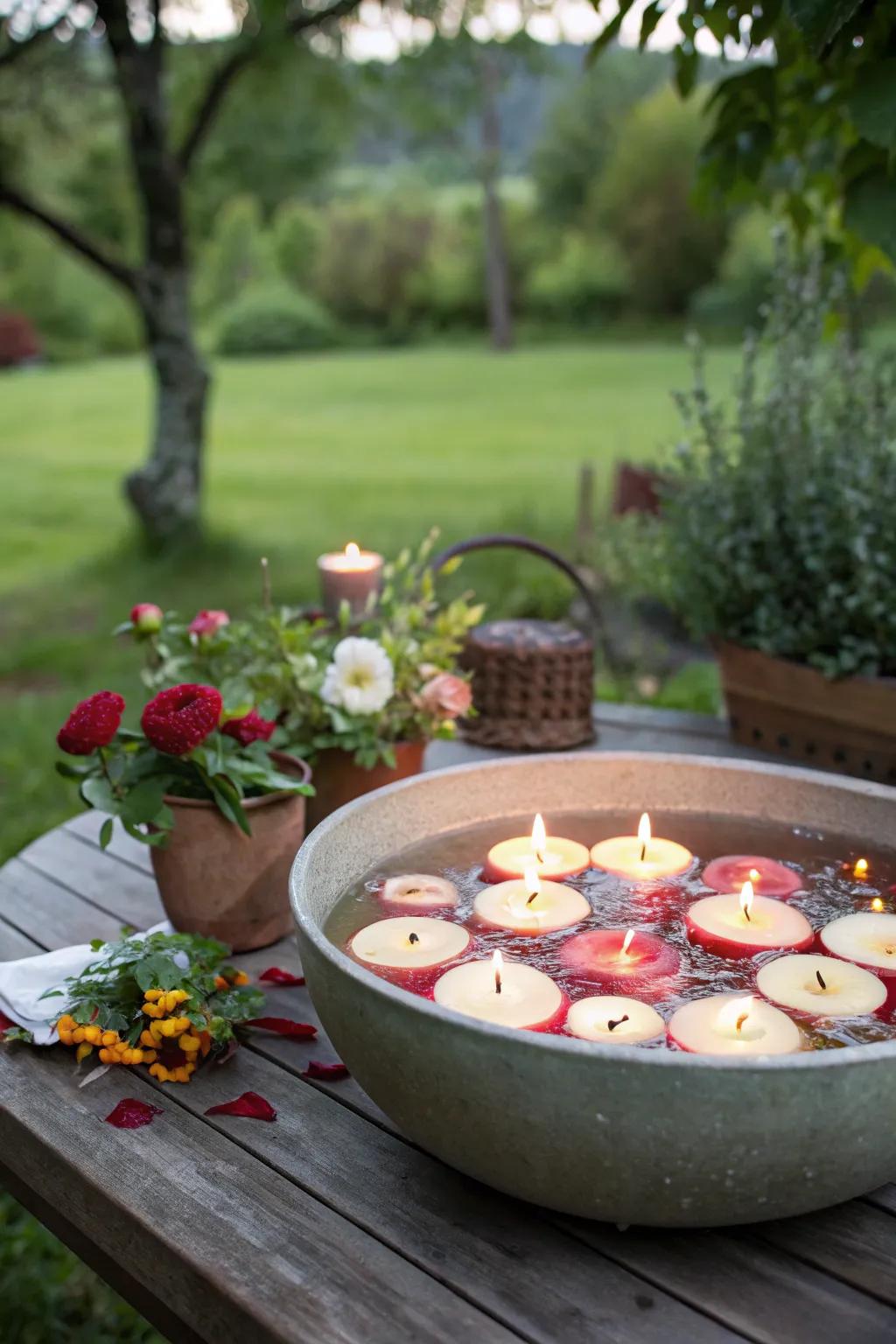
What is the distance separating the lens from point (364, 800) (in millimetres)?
1291

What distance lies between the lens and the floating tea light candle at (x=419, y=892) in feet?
4.05

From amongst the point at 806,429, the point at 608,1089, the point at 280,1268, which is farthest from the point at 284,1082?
the point at 806,429

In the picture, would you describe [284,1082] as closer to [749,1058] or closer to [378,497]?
[749,1058]

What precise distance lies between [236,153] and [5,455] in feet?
19.5

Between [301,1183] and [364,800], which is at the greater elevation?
[364,800]

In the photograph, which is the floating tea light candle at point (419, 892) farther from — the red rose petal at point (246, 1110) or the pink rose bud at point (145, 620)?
the pink rose bud at point (145, 620)

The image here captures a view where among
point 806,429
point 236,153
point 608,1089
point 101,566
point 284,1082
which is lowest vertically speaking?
point 101,566

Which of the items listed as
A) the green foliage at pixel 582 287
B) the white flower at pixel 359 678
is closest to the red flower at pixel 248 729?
the white flower at pixel 359 678

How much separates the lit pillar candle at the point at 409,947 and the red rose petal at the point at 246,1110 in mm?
181

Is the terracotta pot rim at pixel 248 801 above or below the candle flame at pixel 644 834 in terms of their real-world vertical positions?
below

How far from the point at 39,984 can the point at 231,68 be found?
5256 mm

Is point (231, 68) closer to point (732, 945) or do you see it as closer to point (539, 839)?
point (539, 839)

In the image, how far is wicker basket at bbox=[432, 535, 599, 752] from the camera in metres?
1.97

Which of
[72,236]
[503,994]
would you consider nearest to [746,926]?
[503,994]
